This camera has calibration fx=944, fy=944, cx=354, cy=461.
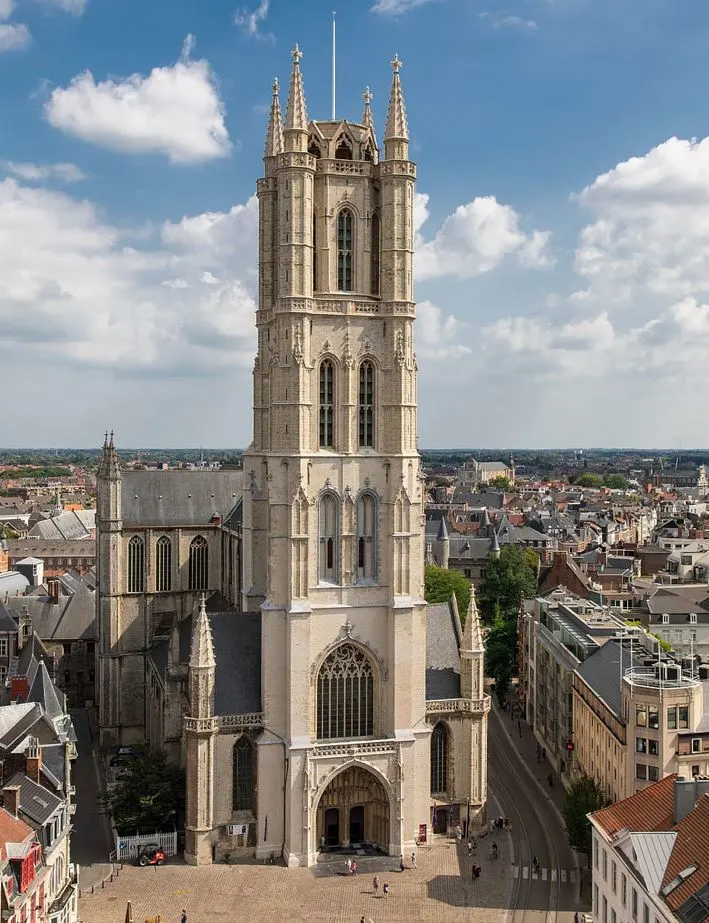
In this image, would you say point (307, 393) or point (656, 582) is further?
point (656, 582)

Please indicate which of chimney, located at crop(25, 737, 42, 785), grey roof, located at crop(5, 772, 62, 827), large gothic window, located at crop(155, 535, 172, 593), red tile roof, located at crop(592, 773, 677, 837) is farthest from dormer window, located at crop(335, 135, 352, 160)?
red tile roof, located at crop(592, 773, 677, 837)

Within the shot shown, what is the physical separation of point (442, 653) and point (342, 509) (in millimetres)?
16254

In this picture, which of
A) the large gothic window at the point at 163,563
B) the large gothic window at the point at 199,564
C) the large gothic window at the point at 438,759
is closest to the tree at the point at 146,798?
the large gothic window at the point at 438,759

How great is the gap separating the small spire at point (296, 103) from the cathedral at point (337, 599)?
17cm

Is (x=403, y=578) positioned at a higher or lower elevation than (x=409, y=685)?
higher

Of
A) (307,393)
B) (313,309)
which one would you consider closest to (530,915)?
(307,393)

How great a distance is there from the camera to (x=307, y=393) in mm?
70125

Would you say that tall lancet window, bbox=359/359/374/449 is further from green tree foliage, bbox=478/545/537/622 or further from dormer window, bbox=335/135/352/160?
green tree foliage, bbox=478/545/537/622

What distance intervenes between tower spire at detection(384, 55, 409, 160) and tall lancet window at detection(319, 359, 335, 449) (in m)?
16.8

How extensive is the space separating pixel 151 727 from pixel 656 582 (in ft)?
264

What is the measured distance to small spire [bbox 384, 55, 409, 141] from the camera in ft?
237

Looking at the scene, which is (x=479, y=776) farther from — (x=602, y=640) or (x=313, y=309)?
(x=313, y=309)

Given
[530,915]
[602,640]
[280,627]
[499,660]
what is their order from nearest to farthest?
[530,915] < [280,627] < [602,640] < [499,660]

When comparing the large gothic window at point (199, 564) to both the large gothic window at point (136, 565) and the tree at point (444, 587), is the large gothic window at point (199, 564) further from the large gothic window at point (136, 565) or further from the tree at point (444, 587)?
the tree at point (444, 587)
